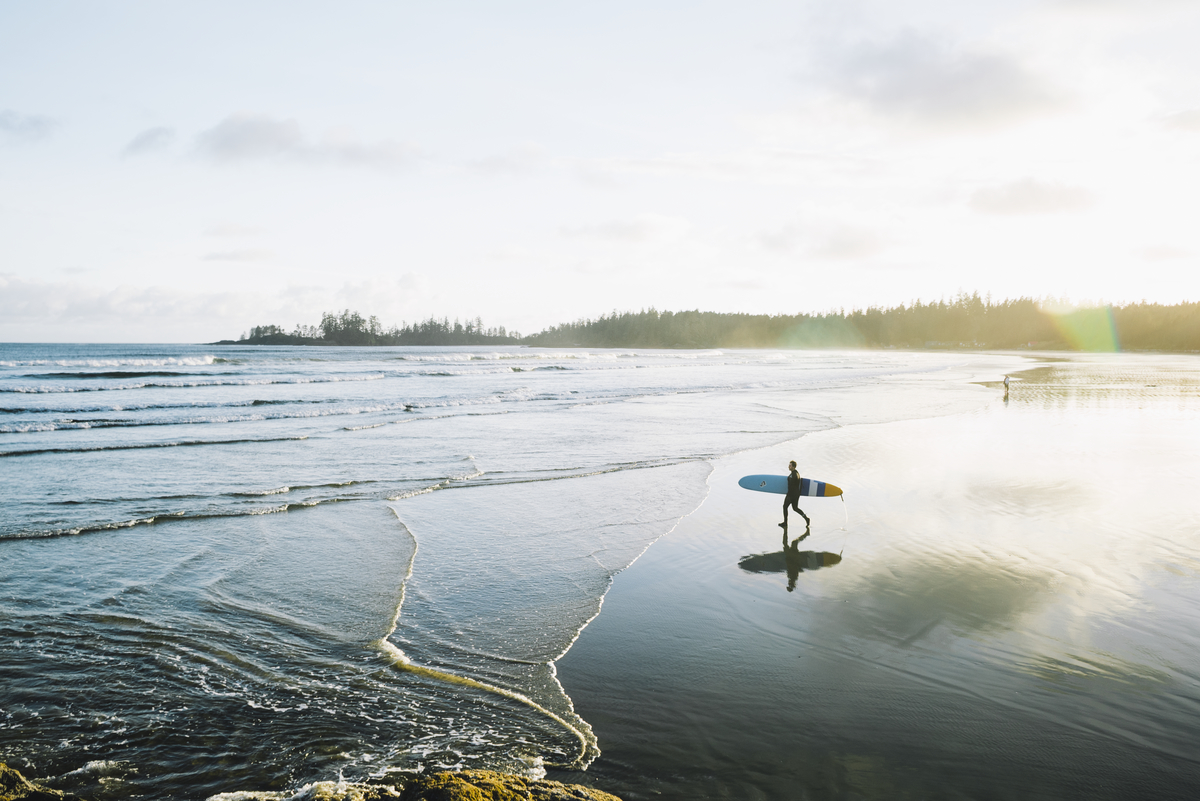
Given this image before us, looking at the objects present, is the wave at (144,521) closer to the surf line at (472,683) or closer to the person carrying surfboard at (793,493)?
the surf line at (472,683)

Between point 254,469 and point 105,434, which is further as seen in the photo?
point 105,434

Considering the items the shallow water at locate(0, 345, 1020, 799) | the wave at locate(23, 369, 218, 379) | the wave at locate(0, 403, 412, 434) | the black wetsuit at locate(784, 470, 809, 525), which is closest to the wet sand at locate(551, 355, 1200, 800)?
the black wetsuit at locate(784, 470, 809, 525)

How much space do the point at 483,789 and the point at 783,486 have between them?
27.7 ft

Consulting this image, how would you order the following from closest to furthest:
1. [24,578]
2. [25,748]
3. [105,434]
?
[25,748], [24,578], [105,434]

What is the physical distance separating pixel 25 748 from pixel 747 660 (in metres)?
5.09

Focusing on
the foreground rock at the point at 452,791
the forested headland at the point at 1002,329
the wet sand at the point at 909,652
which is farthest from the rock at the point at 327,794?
the forested headland at the point at 1002,329

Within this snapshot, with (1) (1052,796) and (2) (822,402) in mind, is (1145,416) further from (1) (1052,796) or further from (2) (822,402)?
(1) (1052,796)

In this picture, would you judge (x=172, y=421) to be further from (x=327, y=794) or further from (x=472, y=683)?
(x=327, y=794)

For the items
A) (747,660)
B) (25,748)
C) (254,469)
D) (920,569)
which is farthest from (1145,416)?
(25,748)

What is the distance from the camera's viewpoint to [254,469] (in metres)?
13.9

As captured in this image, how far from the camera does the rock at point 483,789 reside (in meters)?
→ 3.00

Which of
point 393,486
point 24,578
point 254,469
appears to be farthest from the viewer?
point 254,469

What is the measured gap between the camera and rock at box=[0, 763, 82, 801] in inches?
120

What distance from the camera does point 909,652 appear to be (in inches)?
230
